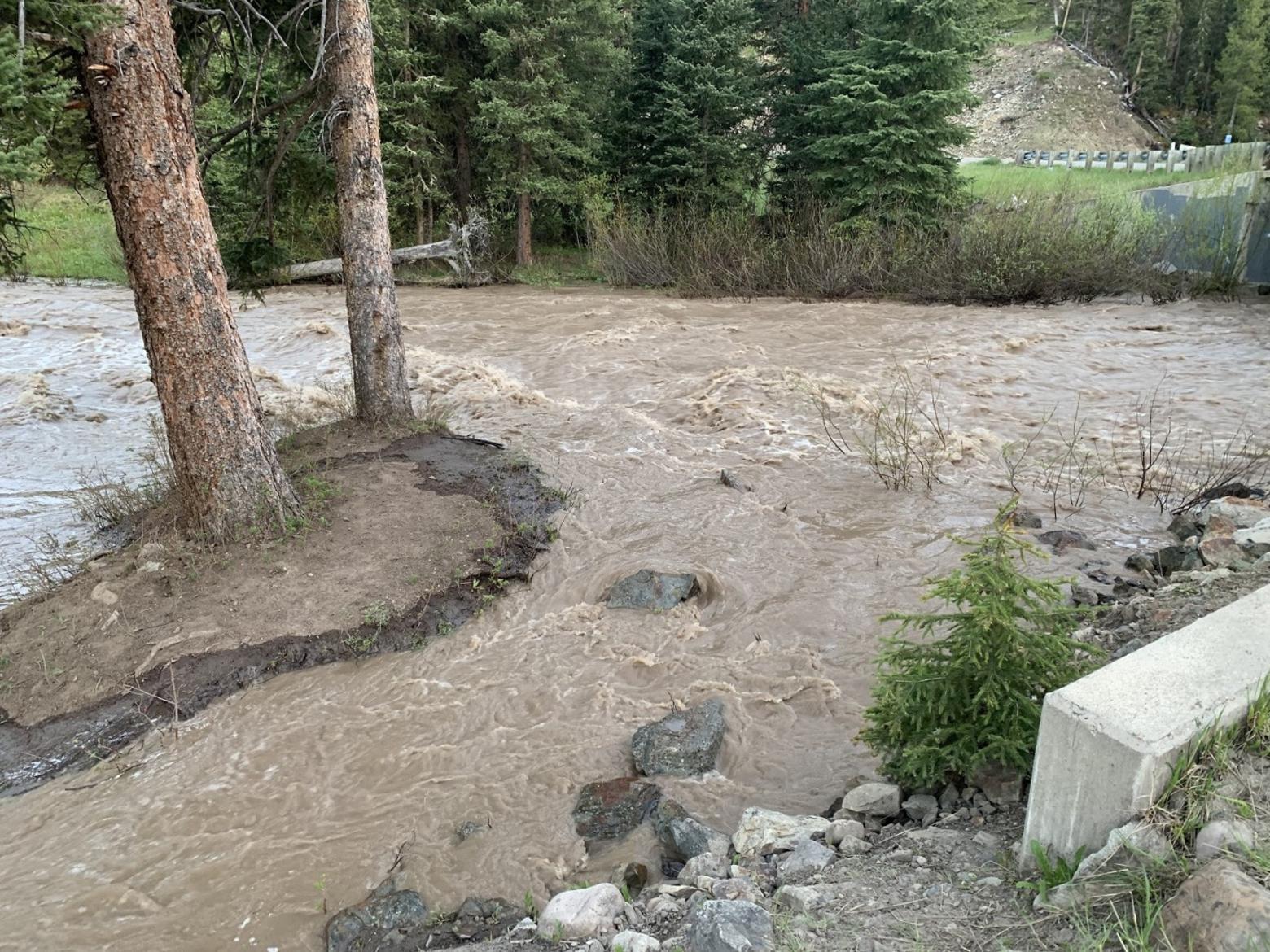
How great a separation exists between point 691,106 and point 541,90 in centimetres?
368

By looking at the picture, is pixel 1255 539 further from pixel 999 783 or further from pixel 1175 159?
pixel 1175 159

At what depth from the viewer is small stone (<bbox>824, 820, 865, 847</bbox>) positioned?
147 inches

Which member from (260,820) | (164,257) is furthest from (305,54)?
(260,820)

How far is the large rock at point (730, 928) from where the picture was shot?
9.05ft

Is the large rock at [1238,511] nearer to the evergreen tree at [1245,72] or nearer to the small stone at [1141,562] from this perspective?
the small stone at [1141,562]

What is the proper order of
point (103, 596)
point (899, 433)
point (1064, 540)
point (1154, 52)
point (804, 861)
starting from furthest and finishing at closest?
point (1154, 52) → point (899, 433) → point (1064, 540) → point (103, 596) → point (804, 861)

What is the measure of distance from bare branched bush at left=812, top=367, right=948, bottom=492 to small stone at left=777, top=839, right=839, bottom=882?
530cm

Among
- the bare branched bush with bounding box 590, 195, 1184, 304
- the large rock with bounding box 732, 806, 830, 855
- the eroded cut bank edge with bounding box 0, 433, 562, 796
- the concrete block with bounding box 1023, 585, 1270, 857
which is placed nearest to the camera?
the concrete block with bounding box 1023, 585, 1270, 857

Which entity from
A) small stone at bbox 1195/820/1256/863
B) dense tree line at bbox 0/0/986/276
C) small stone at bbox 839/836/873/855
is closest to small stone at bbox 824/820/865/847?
small stone at bbox 839/836/873/855

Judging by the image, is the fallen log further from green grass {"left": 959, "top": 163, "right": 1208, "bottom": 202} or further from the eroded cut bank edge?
the eroded cut bank edge

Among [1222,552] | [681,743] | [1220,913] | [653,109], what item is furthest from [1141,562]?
[653,109]

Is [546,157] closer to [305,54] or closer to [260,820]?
[305,54]

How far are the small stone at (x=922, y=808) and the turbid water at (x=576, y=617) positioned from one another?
771mm

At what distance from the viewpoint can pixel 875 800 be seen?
154 inches
